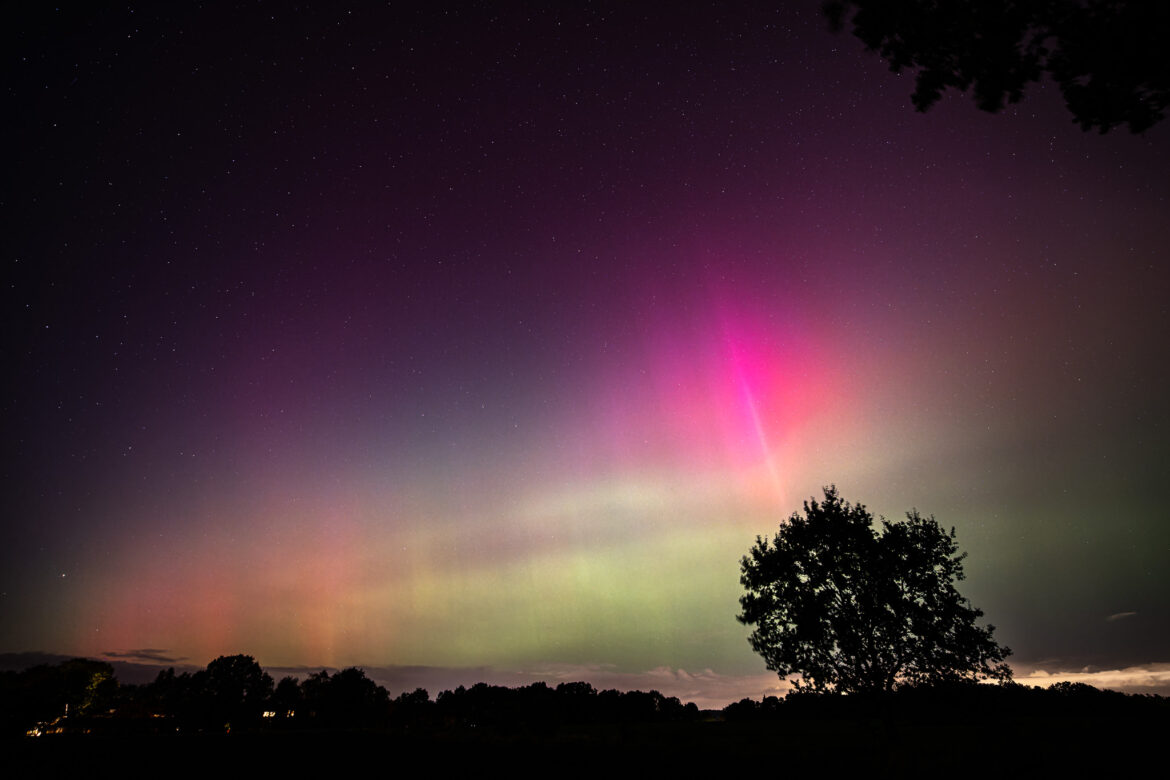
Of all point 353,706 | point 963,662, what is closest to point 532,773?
point 963,662

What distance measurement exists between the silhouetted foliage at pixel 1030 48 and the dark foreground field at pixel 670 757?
24611mm

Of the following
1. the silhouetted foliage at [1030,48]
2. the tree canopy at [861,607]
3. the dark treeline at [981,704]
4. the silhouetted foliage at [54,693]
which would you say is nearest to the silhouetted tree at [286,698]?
the silhouetted foliage at [54,693]

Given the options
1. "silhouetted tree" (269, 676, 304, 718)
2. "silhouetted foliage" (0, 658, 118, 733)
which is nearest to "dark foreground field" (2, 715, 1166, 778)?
"silhouetted foliage" (0, 658, 118, 733)

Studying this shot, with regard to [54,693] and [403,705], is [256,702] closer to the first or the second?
[403,705]

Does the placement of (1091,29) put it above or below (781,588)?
above

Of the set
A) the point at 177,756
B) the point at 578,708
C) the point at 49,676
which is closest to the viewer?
the point at 177,756

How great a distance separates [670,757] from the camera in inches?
1086

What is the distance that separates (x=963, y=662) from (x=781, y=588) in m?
8.74

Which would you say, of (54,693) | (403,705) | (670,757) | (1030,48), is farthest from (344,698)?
(1030,48)

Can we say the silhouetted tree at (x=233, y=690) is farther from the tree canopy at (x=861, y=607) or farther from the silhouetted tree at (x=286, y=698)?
the tree canopy at (x=861, y=607)

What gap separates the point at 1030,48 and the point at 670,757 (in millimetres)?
33570

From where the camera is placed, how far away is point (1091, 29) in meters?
8.10

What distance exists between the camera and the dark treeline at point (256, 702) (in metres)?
90.5

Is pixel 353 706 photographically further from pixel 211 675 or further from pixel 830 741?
pixel 830 741
